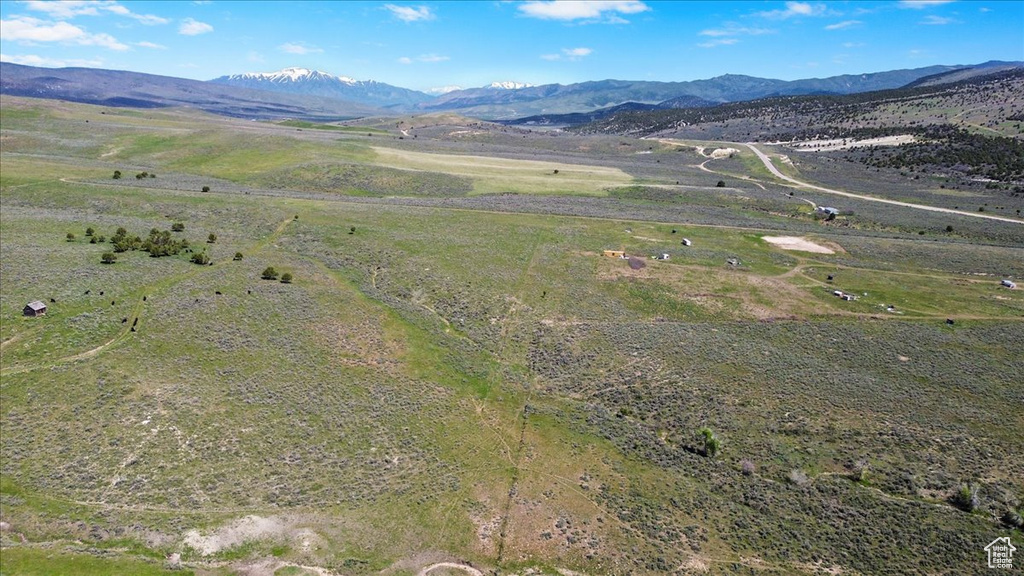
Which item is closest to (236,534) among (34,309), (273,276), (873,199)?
(34,309)

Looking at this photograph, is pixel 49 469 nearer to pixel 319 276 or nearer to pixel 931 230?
pixel 319 276

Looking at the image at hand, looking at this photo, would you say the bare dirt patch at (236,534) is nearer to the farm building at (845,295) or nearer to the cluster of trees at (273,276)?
the cluster of trees at (273,276)

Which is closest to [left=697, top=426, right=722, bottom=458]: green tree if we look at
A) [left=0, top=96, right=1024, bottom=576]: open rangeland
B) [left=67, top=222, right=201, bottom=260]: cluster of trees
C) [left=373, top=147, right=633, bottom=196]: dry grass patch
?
[left=0, top=96, right=1024, bottom=576]: open rangeland

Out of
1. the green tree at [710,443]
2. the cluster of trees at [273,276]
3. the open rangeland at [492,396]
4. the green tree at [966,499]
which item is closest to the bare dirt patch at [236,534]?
the open rangeland at [492,396]

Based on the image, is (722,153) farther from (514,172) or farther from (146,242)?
(146,242)

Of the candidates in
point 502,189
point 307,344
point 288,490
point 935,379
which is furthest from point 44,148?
point 935,379

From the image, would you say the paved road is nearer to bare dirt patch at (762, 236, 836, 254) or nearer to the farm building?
bare dirt patch at (762, 236, 836, 254)
